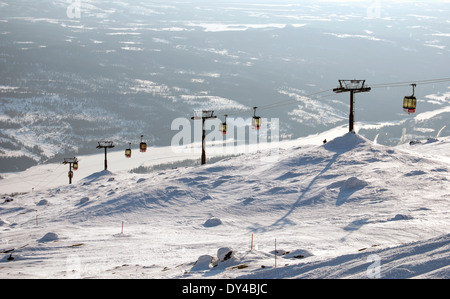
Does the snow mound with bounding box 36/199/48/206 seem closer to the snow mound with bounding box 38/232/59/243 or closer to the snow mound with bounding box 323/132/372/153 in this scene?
the snow mound with bounding box 38/232/59/243

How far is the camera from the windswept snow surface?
19734 mm

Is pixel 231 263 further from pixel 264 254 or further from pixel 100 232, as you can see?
pixel 100 232

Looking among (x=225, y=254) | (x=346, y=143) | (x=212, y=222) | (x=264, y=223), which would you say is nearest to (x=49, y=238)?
(x=212, y=222)

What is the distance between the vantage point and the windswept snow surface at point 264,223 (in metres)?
19.7

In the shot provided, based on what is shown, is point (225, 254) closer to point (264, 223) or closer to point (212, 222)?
point (264, 223)

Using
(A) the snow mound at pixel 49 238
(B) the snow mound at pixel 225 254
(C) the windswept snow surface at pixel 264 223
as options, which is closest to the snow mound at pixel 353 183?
(C) the windswept snow surface at pixel 264 223

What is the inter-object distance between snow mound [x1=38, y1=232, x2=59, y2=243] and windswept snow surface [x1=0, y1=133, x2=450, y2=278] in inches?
2.5

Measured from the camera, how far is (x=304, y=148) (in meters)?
54.0

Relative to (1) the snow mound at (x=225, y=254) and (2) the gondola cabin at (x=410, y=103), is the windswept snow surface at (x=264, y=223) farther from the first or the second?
(2) the gondola cabin at (x=410, y=103)

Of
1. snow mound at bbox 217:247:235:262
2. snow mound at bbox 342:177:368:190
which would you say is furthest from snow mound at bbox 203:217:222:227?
snow mound at bbox 217:247:235:262

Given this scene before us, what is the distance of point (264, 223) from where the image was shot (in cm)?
3519

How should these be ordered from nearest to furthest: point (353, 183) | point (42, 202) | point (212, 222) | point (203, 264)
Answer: point (203, 264)
point (212, 222)
point (353, 183)
point (42, 202)

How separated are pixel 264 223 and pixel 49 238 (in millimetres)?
13855

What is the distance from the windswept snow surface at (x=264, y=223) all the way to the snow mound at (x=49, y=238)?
0.06 meters
